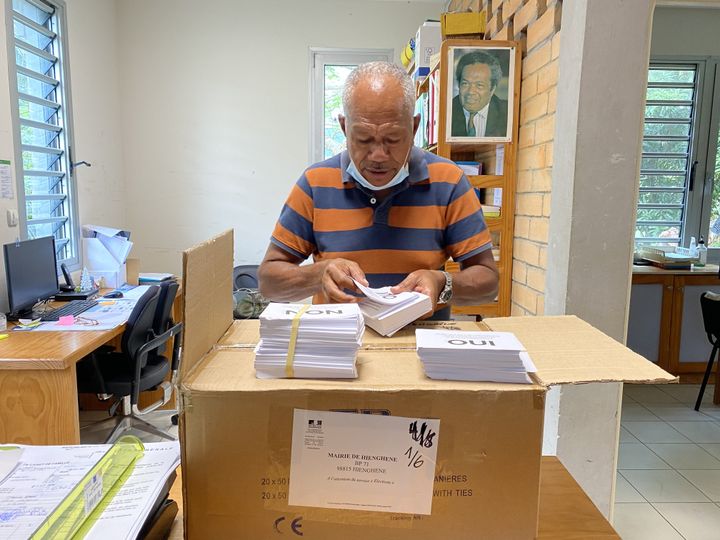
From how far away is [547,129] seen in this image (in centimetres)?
207

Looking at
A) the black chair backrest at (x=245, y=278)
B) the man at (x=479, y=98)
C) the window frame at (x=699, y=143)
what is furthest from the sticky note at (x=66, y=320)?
the window frame at (x=699, y=143)

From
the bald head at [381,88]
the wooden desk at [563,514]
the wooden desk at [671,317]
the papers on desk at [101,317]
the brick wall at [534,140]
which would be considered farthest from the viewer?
the wooden desk at [671,317]

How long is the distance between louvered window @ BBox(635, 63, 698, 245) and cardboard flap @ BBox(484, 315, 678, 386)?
4241mm

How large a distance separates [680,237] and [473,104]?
328 cm

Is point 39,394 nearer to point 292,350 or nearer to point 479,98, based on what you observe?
point 292,350

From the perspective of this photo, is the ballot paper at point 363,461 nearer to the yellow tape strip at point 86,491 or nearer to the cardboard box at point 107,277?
the yellow tape strip at point 86,491

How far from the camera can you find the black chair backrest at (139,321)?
104 inches

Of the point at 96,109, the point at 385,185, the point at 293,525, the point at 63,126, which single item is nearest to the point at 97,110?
the point at 96,109

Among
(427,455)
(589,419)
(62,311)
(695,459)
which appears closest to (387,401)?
(427,455)

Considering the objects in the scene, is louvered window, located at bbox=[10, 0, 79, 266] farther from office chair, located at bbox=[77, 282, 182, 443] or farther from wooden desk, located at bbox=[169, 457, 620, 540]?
wooden desk, located at bbox=[169, 457, 620, 540]

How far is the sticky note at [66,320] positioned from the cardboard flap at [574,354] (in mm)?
2397

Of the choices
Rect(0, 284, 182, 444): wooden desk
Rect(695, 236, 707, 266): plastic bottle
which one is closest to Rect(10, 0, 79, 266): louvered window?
Rect(0, 284, 182, 444): wooden desk

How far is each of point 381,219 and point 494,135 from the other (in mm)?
1212

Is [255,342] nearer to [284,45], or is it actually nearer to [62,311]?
[62,311]
